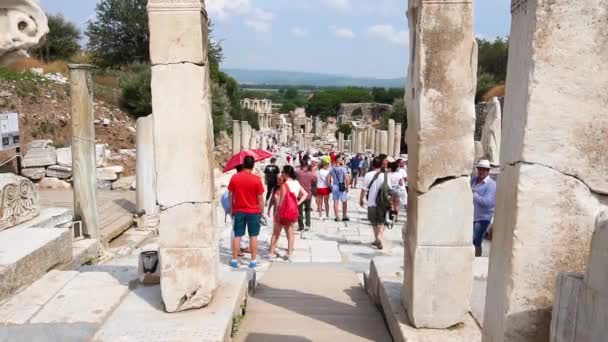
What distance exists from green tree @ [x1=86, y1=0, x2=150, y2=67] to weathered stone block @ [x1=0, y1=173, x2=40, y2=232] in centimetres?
2293

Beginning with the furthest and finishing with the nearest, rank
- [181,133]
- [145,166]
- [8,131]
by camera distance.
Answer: [145,166] → [8,131] → [181,133]

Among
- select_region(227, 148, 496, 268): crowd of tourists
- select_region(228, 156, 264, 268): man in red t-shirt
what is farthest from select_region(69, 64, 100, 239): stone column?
select_region(228, 156, 264, 268): man in red t-shirt

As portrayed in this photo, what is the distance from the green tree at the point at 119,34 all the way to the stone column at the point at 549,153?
1093 inches

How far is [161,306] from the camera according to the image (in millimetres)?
3875

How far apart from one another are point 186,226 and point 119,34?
2776 centimetres

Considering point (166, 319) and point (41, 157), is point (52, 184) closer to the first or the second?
point (41, 157)

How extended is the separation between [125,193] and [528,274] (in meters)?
12.7

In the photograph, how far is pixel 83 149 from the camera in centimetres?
707

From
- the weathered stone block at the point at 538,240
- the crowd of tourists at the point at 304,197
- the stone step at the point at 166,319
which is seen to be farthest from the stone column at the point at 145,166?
the weathered stone block at the point at 538,240

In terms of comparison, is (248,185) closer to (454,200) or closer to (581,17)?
(454,200)

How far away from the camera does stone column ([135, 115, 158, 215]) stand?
9.78 m

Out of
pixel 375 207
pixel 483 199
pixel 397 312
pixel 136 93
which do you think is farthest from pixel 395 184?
pixel 136 93

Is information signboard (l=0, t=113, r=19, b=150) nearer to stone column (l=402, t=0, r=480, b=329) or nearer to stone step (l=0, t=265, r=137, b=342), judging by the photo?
stone step (l=0, t=265, r=137, b=342)

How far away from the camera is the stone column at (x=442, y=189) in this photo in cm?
347
